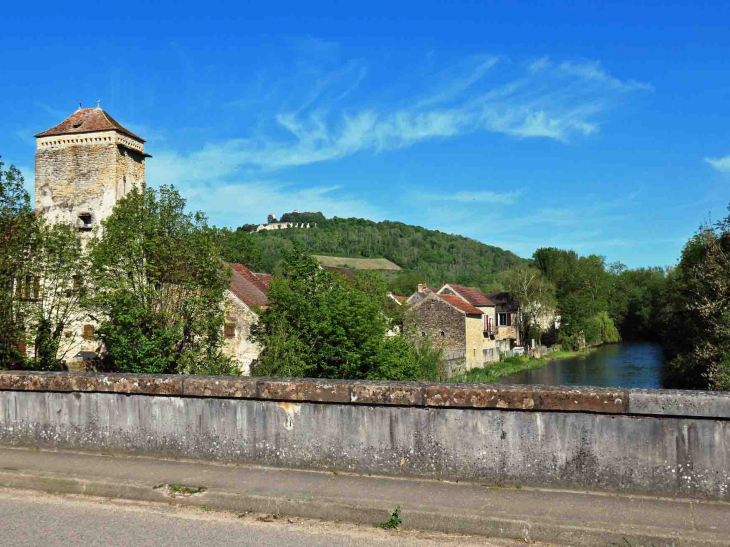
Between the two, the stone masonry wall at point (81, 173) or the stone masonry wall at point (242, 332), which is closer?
the stone masonry wall at point (81, 173)

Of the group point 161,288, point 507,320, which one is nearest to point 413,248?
point 507,320

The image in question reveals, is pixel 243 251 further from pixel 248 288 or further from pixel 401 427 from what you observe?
pixel 401 427

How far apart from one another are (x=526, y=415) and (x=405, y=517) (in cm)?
143

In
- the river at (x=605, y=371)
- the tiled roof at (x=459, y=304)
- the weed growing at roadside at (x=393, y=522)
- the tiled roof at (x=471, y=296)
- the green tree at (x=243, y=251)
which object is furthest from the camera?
the green tree at (x=243, y=251)

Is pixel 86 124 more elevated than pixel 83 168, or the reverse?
pixel 86 124

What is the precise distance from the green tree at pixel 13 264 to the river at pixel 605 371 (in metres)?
27.0

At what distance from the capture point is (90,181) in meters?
28.8

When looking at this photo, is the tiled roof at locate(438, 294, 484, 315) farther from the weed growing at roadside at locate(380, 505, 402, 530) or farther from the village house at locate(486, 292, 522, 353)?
the weed growing at roadside at locate(380, 505, 402, 530)

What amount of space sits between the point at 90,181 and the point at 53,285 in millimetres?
16189

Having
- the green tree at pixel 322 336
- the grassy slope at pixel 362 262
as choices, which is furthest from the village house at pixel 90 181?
the grassy slope at pixel 362 262

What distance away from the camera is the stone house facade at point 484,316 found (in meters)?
50.3

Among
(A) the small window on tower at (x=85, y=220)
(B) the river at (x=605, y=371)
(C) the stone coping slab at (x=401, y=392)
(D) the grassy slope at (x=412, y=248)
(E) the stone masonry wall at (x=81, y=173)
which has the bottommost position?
(B) the river at (x=605, y=371)

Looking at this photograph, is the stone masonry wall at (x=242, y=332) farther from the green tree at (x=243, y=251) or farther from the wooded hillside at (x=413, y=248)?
the wooded hillside at (x=413, y=248)

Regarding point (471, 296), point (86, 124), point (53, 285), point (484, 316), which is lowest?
point (484, 316)
